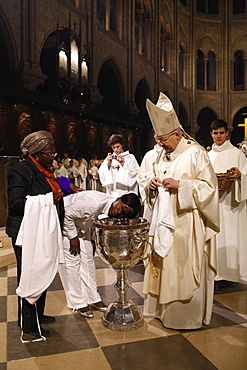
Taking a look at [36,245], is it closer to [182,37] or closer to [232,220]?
[232,220]

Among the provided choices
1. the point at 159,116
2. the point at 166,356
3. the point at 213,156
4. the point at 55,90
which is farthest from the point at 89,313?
the point at 55,90

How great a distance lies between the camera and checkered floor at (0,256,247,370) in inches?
101

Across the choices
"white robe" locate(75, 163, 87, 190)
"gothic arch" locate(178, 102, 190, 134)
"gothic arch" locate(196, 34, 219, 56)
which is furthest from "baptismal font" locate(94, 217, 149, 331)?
"gothic arch" locate(196, 34, 219, 56)

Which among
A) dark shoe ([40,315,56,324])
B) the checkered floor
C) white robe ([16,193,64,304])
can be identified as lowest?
the checkered floor

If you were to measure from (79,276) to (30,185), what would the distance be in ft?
3.33

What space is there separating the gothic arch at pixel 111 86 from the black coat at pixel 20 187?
14.1 m

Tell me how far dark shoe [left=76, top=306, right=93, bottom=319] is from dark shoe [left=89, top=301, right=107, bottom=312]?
13cm

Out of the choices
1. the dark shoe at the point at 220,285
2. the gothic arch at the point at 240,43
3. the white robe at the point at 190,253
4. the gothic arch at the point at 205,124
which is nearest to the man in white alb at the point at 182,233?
the white robe at the point at 190,253

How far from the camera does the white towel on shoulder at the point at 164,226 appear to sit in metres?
3.07

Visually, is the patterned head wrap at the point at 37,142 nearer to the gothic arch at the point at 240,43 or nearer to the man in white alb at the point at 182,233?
the man in white alb at the point at 182,233

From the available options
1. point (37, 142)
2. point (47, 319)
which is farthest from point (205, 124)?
point (37, 142)

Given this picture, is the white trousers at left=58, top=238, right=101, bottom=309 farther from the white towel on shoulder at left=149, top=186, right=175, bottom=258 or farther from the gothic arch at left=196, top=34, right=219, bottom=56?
the gothic arch at left=196, top=34, right=219, bottom=56

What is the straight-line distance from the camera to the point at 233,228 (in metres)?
4.26

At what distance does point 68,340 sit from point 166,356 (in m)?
0.75
